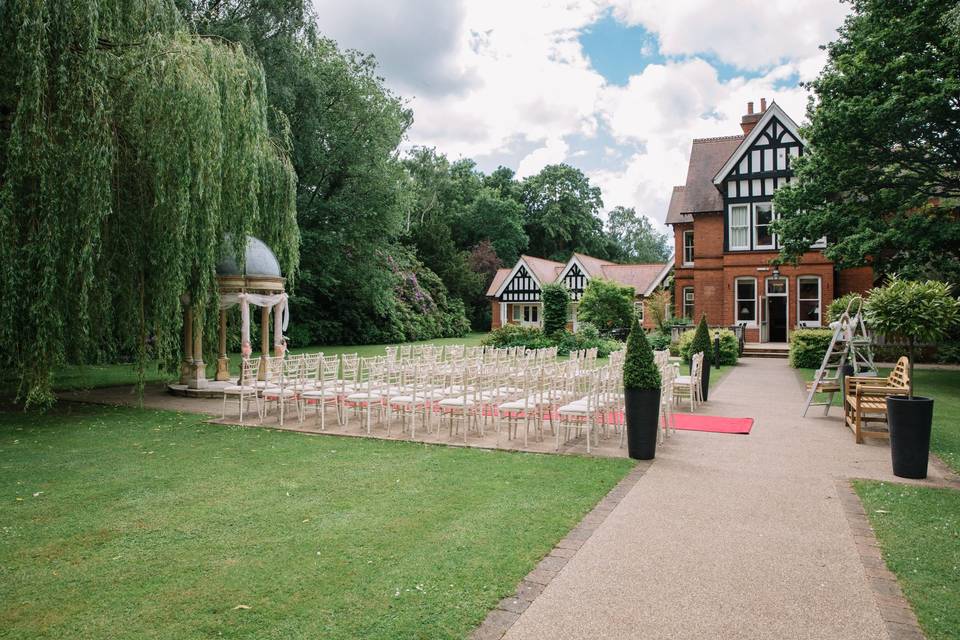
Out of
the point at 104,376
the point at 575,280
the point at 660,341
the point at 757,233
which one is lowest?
the point at 104,376

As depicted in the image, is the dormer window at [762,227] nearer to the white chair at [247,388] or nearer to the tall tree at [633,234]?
the white chair at [247,388]

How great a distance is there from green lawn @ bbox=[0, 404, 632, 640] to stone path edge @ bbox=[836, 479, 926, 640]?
7.72ft

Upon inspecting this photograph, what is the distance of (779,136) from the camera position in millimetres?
28625

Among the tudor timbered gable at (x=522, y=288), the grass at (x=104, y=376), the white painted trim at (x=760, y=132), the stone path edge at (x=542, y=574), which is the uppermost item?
the white painted trim at (x=760, y=132)

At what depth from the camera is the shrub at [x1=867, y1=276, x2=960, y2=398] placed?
950cm

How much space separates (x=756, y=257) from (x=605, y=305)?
775cm

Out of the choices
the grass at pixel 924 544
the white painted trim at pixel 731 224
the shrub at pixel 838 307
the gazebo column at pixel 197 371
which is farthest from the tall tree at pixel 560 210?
the grass at pixel 924 544

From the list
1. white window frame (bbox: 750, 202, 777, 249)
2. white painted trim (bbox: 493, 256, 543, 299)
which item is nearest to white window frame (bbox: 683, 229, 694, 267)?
white window frame (bbox: 750, 202, 777, 249)

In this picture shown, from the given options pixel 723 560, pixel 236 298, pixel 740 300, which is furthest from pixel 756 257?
pixel 723 560

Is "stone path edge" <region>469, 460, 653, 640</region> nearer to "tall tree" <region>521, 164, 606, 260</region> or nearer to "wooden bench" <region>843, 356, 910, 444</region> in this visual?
"wooden bench" <region>843, 356, 910, 444</region>

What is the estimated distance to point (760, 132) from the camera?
2891 cm

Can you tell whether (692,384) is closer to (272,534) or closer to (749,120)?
(272,534)

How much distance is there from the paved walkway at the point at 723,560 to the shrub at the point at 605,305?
975 inches

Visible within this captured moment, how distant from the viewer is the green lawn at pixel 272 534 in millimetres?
4164
